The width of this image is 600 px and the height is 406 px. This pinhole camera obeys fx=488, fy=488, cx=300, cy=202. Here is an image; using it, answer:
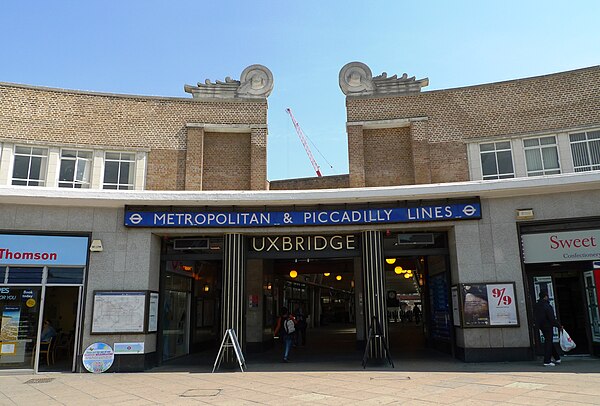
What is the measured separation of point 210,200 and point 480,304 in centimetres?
766

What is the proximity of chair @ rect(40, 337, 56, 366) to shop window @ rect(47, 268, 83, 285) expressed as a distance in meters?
1.95

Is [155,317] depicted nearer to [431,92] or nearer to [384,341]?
[384,341]

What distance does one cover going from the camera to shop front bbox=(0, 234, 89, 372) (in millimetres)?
12750

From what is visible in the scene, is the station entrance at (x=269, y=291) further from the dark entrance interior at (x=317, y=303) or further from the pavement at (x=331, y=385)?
the pavement at (x=331, y=385)

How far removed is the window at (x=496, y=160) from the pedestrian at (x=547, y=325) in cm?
600

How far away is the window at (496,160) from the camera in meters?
16.9

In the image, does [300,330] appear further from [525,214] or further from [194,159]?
[525,214]

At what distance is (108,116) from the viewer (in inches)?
683

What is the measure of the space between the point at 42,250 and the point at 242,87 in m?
9.52

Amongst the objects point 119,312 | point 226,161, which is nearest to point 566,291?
point 226,161

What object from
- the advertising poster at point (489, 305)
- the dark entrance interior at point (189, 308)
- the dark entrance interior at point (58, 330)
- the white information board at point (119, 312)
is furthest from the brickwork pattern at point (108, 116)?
the advertising poster at point (489, 305)

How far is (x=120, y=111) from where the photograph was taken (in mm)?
17484

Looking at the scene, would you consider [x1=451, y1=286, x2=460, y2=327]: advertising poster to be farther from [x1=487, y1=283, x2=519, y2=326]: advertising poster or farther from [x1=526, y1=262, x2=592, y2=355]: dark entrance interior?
[x1=526, y1=262, x2=592, y2=355]: dark entrance interior

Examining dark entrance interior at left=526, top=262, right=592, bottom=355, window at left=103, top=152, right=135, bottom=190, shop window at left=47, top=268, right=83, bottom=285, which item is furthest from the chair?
dark entrance interior at left=526, top=262, right=592, bottom=355
